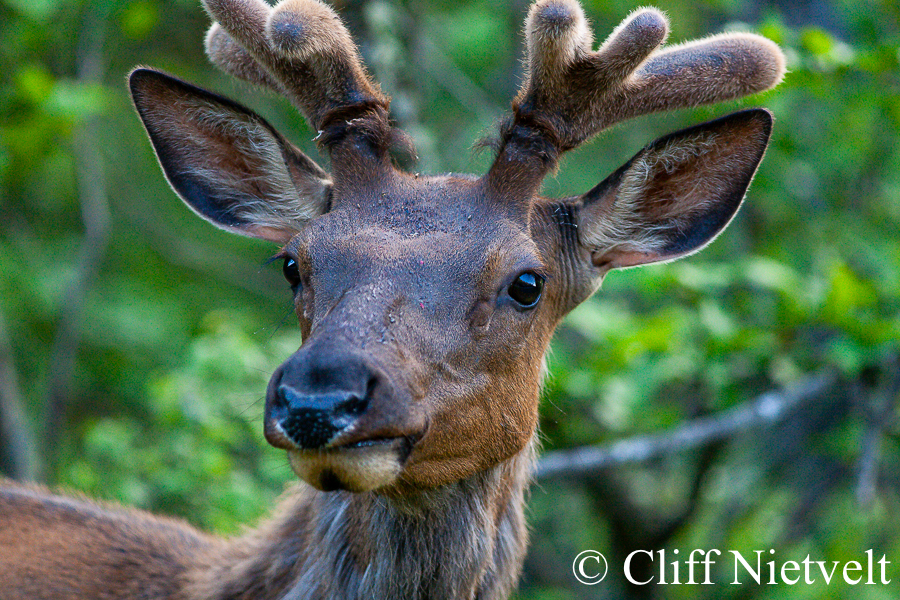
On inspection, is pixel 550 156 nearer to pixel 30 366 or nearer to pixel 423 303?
pixel 423 303

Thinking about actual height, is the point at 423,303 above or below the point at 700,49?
below

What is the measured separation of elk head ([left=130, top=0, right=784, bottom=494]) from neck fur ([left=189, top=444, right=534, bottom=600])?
23cm

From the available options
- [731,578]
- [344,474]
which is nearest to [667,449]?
[731,578]

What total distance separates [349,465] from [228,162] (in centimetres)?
196

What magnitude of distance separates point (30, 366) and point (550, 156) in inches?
317

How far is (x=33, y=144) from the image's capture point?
6.33m

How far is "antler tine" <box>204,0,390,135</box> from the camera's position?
352 cm

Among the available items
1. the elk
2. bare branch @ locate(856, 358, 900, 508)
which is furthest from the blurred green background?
the elk

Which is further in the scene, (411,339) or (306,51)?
(306,51)

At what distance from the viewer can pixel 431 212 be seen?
3.47 metres

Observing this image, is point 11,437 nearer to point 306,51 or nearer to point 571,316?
point 571,316

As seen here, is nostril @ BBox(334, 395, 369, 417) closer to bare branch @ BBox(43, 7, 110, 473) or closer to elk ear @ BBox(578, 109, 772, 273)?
elk ear @ BBox(578, 109, 772, 273)

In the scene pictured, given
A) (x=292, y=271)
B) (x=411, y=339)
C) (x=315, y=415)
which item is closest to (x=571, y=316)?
(x=292, y=271)

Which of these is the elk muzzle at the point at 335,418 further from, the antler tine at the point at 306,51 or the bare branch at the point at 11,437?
the bare branch at the point at 11,437
